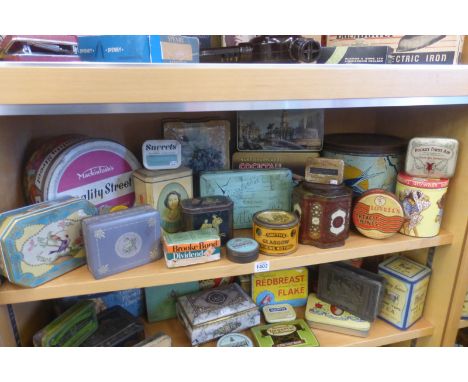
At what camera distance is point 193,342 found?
2.57 ft

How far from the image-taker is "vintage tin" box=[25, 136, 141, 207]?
2.07 feet

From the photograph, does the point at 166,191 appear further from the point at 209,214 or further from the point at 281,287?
the point at 281,287

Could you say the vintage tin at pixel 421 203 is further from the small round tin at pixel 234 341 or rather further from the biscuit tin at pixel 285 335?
the small round tin at pixel 234 341

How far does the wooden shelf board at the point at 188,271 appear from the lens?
1.90 feet

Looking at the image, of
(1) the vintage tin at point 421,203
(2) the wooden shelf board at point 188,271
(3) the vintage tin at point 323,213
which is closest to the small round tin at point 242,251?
(2) the wooden shelf board at point 188,271

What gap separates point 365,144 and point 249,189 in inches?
11.2

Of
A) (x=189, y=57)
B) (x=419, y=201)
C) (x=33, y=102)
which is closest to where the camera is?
(x=33, y=102)

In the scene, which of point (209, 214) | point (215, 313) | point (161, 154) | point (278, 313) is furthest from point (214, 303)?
point (161, 154)

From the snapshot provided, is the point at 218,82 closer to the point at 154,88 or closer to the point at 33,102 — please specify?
the point at 154,88

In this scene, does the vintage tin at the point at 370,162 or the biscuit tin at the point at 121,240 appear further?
the vintage tin at the point at 370,162

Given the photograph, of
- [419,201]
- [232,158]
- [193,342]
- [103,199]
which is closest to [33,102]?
[103,199]

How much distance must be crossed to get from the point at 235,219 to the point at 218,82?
0.35 m

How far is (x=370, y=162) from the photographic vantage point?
2.50 ft

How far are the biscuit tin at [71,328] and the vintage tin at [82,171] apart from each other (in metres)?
0.24
